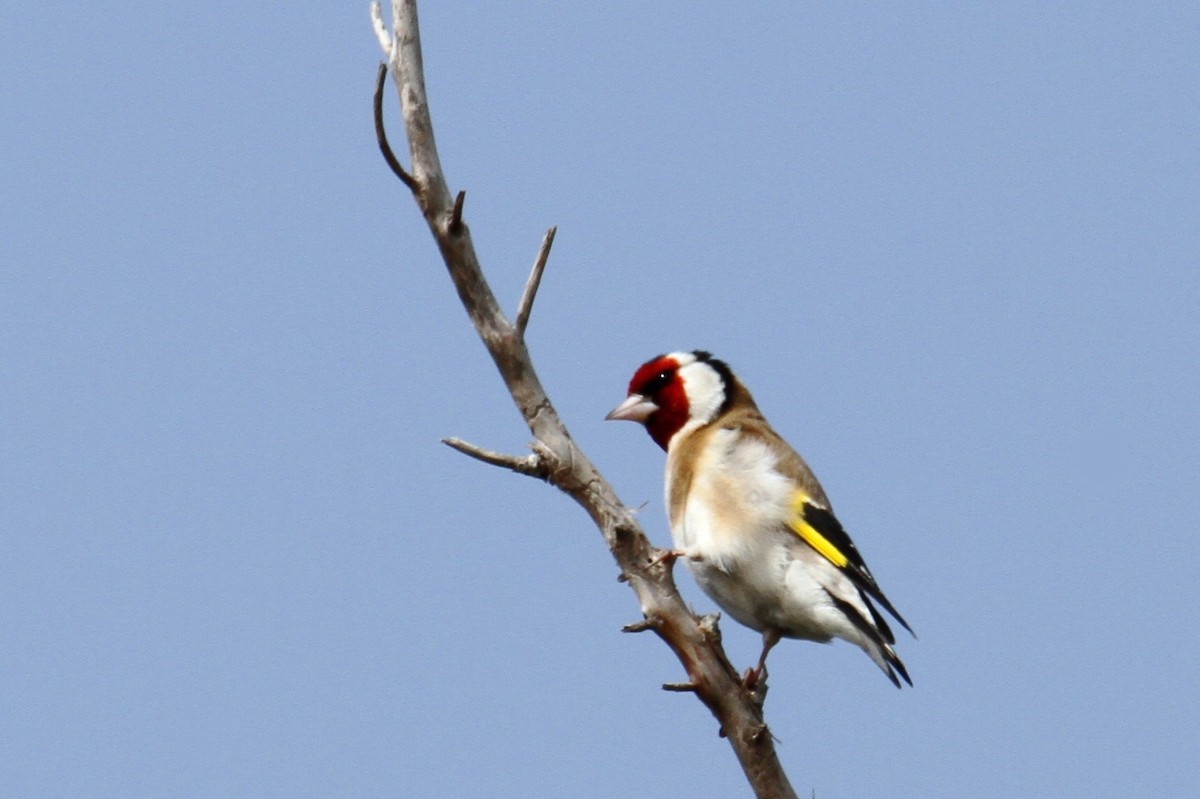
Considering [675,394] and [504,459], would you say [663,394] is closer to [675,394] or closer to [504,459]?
[675,394]

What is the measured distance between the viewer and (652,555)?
5758 mm

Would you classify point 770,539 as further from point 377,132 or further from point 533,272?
point 377,132

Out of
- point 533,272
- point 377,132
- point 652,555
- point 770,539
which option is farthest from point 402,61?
point 770,539

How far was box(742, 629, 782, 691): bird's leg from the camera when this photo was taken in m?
6.07

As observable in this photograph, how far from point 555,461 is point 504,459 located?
0.71 ft

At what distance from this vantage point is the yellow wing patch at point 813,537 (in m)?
6.72

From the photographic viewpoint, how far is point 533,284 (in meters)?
5.79

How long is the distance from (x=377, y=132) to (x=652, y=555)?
6.84 ft

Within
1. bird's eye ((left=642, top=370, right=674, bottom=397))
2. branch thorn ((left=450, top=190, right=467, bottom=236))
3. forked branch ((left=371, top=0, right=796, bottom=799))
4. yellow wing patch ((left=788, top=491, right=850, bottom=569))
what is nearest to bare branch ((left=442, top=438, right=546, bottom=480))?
forked branch ((left=371, top=0, right=796, bottom=799))

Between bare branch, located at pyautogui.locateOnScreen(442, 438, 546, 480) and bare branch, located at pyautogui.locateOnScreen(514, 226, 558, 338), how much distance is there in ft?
1.71

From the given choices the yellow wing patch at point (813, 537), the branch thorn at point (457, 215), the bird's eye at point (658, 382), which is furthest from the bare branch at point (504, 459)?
the bird's eye at point (658, 382)

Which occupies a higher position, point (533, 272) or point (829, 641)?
point (533, 272)

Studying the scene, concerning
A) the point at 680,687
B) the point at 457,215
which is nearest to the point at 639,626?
the point at 680,687

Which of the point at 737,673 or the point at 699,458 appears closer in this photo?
the point at 737,673
